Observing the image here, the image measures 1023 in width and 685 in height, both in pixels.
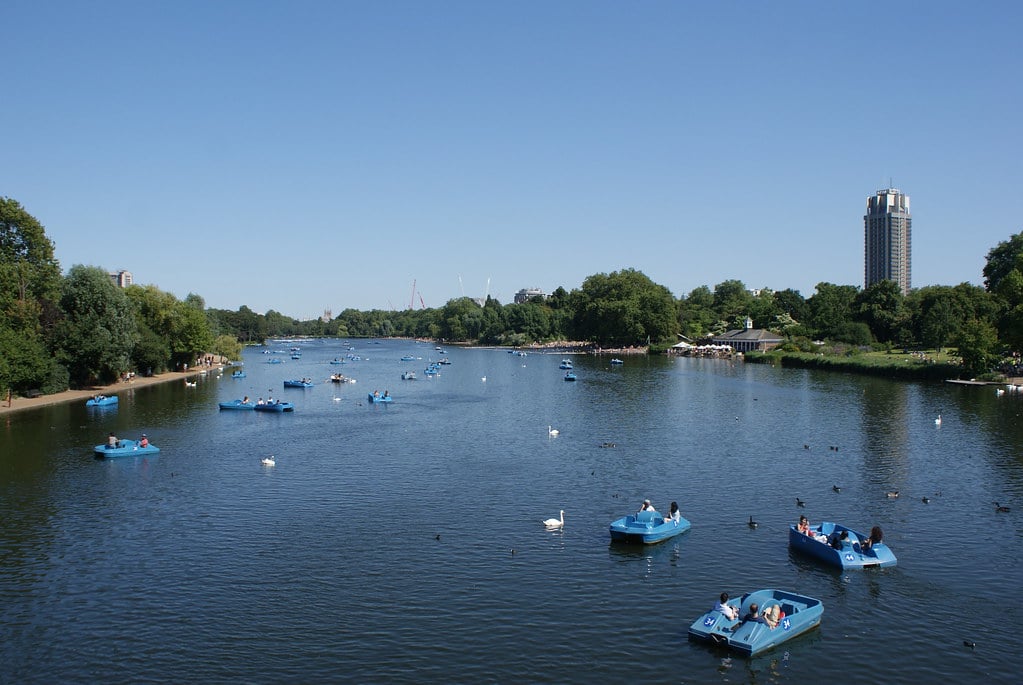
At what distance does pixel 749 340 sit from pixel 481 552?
13748 centimetres

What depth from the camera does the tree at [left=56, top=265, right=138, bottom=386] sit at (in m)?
72.9

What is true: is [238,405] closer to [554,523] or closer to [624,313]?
[554,523]

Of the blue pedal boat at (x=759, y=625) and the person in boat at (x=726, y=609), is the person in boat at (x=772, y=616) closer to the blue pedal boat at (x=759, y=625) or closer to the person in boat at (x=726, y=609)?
the blue pedal boat at (x=759, y=625)

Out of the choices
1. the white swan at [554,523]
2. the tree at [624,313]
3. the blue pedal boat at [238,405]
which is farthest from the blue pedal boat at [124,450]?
the tree at [624,313]

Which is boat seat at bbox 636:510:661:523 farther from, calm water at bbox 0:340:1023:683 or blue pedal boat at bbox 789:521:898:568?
blue pedal boat at bbox 789:521:898:568

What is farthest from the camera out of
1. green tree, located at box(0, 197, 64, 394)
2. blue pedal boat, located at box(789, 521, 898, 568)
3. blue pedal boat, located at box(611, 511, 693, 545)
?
green tree, located at box(0, 197, 64, 394)

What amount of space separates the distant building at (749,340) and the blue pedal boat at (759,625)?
133206 mm

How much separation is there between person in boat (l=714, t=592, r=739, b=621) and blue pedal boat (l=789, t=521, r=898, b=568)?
693 centimetres

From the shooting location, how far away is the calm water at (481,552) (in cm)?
2027

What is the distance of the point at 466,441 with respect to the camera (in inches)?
2016

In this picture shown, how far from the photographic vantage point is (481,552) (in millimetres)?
27953

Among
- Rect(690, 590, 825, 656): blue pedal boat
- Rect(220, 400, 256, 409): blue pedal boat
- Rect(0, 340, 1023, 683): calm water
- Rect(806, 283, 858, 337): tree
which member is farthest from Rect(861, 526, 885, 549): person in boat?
Rect(806, 283, 858, 337): tree

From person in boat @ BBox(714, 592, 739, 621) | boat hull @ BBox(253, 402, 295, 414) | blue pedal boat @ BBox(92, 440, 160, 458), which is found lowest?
person in boat @ BBox(714, 592, 739, 621)

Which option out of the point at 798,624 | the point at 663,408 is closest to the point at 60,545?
the point at 798,624
